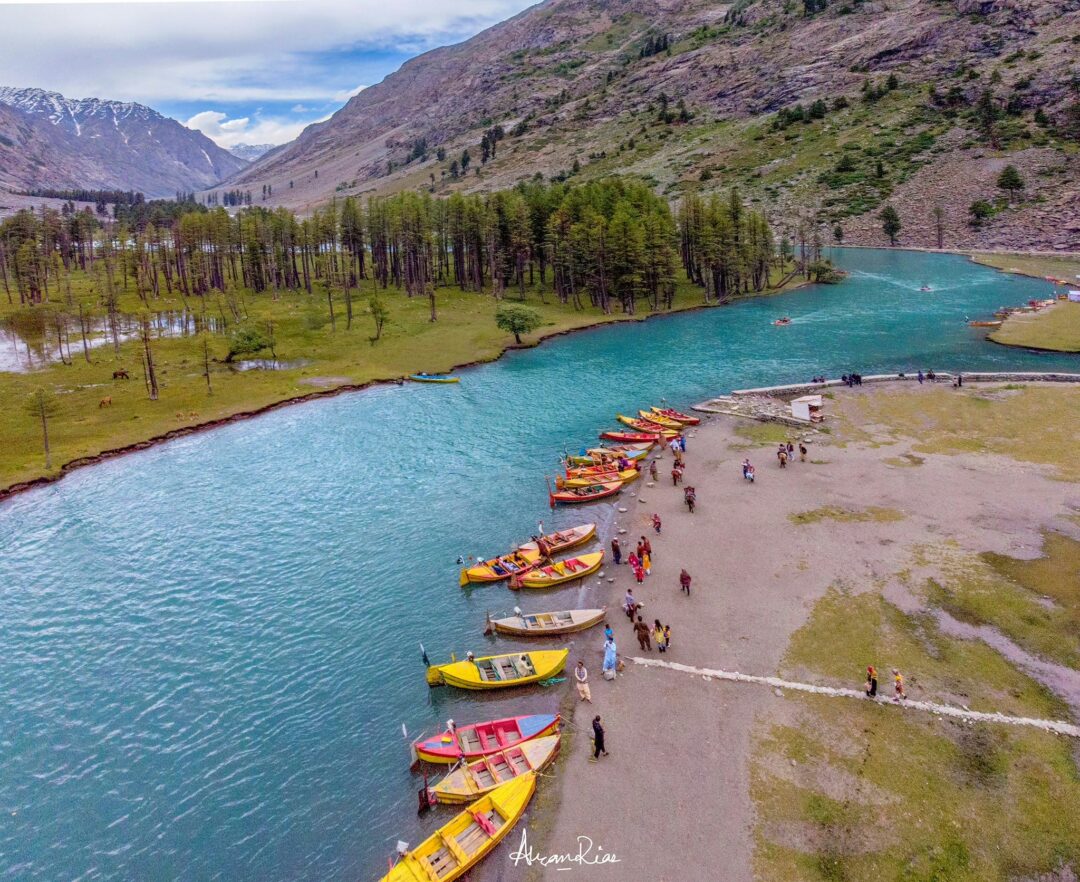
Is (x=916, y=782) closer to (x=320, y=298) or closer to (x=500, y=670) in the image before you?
(x=500, y=670)

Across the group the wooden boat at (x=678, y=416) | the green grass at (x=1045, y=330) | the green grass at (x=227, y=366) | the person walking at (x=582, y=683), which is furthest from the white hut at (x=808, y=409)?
the green grass at (x=227, y=366)

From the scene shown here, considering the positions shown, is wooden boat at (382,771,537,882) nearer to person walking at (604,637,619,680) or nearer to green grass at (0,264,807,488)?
person walking at (604,637,619,680)

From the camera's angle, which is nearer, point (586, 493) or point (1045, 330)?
point (586, 493)

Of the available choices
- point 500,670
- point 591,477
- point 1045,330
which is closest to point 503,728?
point 500,670

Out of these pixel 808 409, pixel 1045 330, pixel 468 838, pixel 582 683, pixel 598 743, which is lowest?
pixel 468 838

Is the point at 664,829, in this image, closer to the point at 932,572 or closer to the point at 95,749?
the point at 932,572

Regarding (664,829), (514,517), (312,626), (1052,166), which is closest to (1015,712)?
(664,829)

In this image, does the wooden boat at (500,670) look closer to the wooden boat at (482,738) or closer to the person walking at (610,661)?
the person walking at (610,661)
